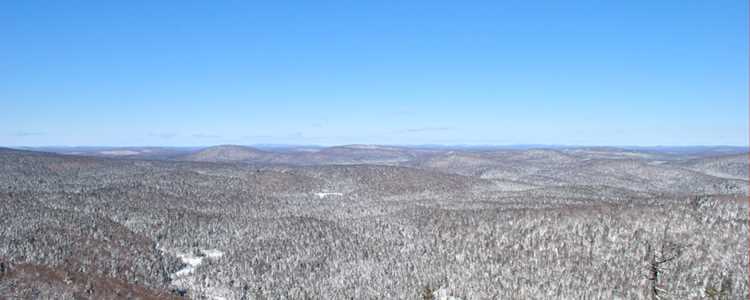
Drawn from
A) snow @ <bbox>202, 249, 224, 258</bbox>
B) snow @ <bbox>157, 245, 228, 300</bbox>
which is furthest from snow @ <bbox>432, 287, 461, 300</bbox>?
snow @ <bbox>202, 249, 224, 258</bbox>

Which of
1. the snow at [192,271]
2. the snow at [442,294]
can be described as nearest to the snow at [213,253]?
the snow at [192,271]

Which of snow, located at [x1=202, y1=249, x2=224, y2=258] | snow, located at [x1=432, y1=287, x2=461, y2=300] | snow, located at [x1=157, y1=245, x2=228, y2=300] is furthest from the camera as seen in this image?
snow, located at [x1=202, y1=249, x2=224, y2=258]

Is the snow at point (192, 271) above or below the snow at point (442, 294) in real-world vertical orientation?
above

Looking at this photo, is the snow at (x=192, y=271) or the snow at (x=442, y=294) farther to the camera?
the snow at (x=442, y=294)

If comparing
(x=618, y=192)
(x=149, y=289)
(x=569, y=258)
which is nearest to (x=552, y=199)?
(x=618, y=192)

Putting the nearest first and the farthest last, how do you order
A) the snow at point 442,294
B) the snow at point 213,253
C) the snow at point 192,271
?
→ the snow at point 192,271 → the snow at point 442,294 → the snow at point 213,253

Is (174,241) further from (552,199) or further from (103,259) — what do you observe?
(552,199)

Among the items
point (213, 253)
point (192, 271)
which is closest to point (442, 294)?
point (192, 271)

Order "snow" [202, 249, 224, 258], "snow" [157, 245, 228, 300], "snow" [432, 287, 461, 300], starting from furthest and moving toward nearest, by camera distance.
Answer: "snow" [202, 249, 224, 258]
"snow" [432, 287, 461, 300]
"snow" [157, 245, 228, 300]

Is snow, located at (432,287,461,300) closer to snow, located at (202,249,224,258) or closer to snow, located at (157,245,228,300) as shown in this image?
snow, located at (157,245,228,300)

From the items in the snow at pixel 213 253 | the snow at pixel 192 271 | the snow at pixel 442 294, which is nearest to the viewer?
the snow at pixel 192 271

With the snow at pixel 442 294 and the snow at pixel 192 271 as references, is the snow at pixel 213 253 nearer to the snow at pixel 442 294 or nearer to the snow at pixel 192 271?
the snow at pixel 192 271
